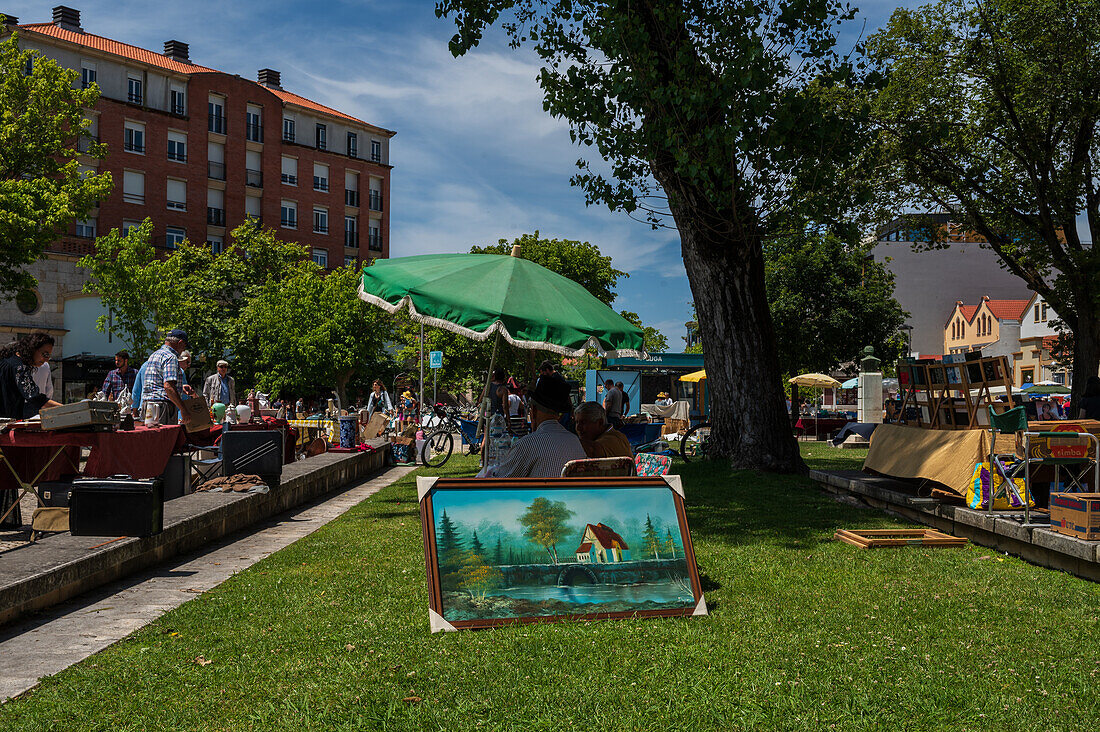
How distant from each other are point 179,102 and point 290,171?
26.7ft

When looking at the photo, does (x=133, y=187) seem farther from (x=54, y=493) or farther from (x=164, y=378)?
(x=54, y=493)

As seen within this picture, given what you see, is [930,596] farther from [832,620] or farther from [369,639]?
[369,639]

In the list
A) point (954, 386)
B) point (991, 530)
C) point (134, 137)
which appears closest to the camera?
point (991, 530)

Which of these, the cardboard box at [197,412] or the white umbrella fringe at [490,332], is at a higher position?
the white umbrella fringe at [490,332]

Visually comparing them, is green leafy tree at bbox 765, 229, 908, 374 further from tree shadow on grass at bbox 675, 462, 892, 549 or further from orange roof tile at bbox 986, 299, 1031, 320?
tree shadow on grass at bbox 675, 462, 892, 549

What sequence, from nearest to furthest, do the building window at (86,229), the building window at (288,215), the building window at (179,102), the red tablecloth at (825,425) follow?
the red tablecloth at (825,425) < the building window at (86,229) < the building window at (179,102) < the building window at (288,215)

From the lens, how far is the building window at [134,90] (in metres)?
49.2

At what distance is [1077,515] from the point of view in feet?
20.4

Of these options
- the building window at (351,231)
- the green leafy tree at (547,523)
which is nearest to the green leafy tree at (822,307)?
the building window at (351,231)

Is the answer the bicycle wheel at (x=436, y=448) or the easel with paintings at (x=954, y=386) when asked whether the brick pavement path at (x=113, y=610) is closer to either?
the easel with paintings at (x=954, y=386)

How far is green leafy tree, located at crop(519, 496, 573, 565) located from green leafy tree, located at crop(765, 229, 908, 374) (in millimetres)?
38509

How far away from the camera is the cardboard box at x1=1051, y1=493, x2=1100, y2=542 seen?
6.07 metres

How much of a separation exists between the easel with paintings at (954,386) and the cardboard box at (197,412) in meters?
7.93

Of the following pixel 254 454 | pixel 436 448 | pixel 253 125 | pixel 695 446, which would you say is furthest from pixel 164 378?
pixel 253 125
